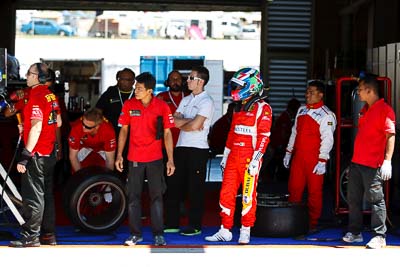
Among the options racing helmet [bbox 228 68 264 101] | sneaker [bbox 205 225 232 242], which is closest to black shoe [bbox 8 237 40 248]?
sneaker [bbox 205 225 232 242]

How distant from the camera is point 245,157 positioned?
799cm

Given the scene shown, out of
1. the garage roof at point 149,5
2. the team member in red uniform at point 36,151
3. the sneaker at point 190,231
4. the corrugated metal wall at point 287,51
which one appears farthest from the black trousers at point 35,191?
the garage roof at point 149,5

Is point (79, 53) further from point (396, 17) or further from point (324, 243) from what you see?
point (324, 243)

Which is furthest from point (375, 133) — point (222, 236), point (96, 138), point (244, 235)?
point (96, 138)

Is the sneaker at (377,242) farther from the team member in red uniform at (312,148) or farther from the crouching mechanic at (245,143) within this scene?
the crouching mechanic at (245,143)

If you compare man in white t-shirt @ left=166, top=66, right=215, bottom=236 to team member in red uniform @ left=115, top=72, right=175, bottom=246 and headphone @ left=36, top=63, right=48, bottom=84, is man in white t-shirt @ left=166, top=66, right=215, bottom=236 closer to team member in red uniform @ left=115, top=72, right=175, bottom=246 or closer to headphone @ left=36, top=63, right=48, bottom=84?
team member in red uniform @ left=115, top=72, right=175, bottom=246

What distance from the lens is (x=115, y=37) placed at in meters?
29.1

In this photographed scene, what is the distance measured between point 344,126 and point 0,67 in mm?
4032

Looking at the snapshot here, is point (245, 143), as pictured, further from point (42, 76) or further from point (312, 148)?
point (42, 76)

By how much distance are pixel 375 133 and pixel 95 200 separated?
3016 mm

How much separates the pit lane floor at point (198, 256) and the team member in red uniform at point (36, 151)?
0.84 ft

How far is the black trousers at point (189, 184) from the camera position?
8415 millimetres

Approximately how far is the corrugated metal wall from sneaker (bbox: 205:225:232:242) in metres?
9.14

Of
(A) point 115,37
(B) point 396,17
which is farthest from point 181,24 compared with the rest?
(B) point 396,17
